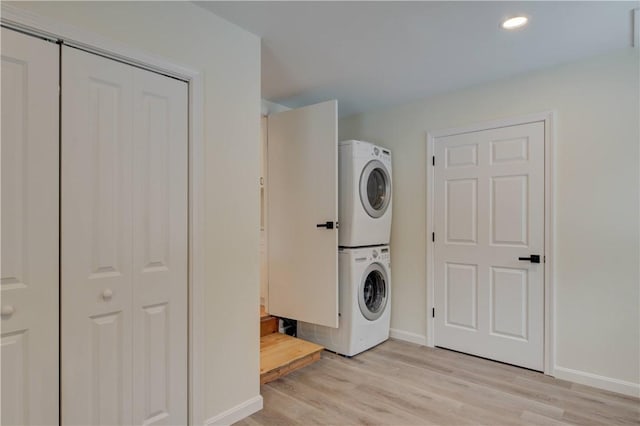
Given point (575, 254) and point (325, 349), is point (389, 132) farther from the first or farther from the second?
point (325, 349)

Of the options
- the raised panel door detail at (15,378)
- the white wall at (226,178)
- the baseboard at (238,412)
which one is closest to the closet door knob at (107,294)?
the raised panel door detail at (15,378)

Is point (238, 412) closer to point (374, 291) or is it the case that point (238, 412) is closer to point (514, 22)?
point (374, 291)

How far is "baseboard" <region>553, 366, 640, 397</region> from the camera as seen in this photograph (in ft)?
7.88

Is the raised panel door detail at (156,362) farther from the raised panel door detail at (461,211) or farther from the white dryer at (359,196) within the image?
the raised panel door detail at (461,211)

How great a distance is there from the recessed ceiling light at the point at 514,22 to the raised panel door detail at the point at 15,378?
9.49 feet

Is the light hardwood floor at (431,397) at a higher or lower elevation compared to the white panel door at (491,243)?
lower

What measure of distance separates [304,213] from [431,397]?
68.0 inches

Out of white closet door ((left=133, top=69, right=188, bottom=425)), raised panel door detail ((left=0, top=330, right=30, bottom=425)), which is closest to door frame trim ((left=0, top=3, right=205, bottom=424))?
white closet door ((left=133, top=69, right=188, bottom=425))

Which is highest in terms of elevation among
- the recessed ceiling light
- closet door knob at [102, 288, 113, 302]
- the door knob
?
the recessed ceiling light

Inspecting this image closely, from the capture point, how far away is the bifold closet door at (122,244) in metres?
1.51

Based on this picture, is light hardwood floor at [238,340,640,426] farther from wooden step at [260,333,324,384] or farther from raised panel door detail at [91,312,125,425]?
raised panel door detail at [91,312,125,425]

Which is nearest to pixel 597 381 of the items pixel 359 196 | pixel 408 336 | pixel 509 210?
pixel 509 210

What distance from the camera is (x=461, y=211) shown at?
3203 mm

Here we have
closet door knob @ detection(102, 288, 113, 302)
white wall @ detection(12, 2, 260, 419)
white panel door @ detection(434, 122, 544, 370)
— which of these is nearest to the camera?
closet door knob @ detection(102, 288, 113, 302)
